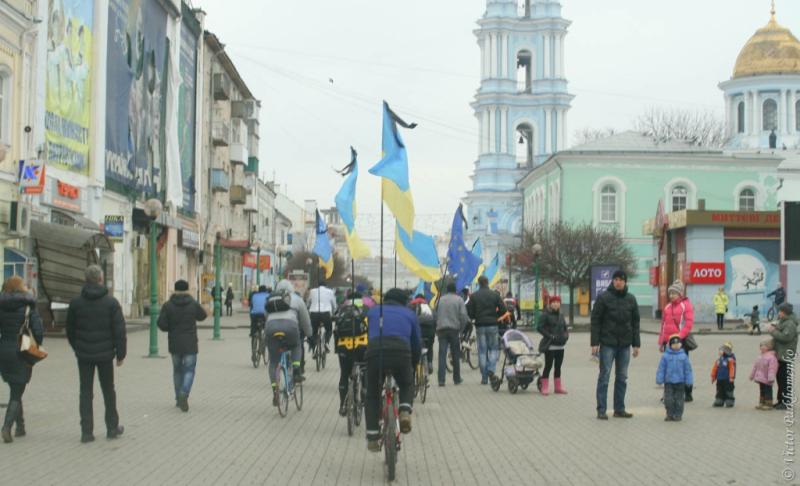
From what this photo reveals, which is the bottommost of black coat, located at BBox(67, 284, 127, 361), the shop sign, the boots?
the boots

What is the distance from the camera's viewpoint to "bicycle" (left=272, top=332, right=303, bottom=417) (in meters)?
14.6

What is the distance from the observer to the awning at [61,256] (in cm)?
2977

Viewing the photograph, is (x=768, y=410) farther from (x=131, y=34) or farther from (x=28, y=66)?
(x=131, y=34)

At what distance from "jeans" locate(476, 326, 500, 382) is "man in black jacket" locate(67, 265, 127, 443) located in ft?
26.6

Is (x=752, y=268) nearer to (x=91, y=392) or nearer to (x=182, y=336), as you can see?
(x=182, y=336)

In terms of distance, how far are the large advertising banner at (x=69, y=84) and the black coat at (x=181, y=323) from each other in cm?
1784

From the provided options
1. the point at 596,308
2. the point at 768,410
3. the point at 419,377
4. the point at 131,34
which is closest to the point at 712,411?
the point at 768,410

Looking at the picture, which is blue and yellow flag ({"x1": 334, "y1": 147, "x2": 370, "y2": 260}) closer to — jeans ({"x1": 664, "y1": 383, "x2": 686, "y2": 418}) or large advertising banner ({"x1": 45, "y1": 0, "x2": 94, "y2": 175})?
jeans ({"x1": 664, "y1": 383, "x2": 686, "y2": 418})

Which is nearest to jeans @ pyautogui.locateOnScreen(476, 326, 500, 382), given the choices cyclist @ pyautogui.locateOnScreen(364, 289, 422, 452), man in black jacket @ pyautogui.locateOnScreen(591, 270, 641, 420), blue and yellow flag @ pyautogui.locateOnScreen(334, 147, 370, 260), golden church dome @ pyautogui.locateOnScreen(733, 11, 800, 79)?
blue and yellow flag @ pyautogui.locateOnScreen(334, 147, 370, 260)

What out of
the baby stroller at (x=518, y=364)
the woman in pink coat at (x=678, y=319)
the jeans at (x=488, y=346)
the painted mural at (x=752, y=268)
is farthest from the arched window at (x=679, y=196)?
the woman in pink coat at (x=678, y=319)

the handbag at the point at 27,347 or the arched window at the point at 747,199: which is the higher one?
the arched window at the point at 747,199

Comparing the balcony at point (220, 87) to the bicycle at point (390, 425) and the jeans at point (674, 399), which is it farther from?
the bicycle at point (390, 425)

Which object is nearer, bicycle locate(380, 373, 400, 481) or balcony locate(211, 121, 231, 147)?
bicycle locate(380, 373, 400, 481)

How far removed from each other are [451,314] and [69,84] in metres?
18.2
